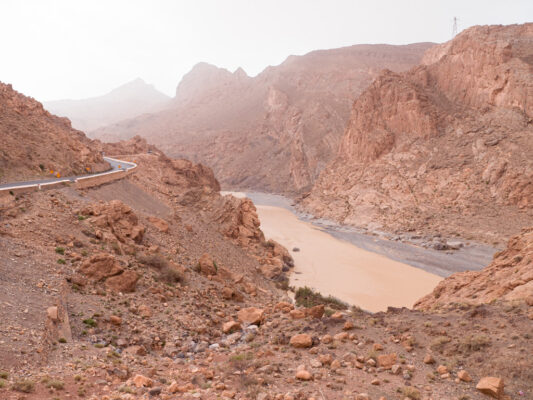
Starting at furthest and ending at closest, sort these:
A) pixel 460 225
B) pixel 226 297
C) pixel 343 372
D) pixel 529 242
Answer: pixel 460 225
pixel 226 297
pixel 529 242
pixel 343 372

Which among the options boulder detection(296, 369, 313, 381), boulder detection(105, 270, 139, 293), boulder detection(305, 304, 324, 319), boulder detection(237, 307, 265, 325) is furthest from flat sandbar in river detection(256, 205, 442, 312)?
boulder detection(296, 369, 313, 381)

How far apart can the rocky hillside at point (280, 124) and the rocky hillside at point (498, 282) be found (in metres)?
60.3

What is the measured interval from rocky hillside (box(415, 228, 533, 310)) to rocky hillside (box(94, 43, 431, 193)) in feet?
198

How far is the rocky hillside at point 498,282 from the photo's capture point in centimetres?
973

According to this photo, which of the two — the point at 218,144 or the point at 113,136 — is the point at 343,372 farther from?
the point at 113,136

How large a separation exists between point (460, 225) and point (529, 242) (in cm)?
2323

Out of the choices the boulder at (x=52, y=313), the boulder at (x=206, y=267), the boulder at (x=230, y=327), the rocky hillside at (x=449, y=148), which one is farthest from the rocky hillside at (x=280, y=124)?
the boulder at (x=52, y=313)

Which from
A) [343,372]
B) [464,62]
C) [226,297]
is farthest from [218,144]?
[343,372]

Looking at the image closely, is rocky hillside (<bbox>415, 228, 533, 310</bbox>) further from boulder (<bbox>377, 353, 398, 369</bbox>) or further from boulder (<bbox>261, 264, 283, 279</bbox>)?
boulder (<bbox>261, 264, 283, 279</bbox>)

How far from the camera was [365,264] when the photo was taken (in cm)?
2666

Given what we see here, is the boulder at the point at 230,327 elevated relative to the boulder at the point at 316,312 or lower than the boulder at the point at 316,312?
lower

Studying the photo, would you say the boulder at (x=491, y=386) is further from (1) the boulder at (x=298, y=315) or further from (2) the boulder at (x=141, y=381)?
(2) the boulder at (x=141, y=381)

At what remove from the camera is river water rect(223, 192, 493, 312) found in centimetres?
2011

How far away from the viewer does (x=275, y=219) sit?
46094 mm
